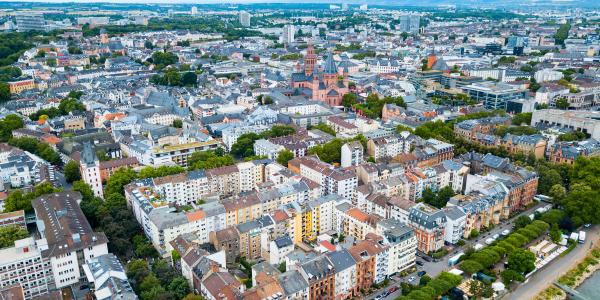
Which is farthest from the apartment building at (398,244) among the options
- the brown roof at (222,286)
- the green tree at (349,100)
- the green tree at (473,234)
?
the green tree at (349,100)

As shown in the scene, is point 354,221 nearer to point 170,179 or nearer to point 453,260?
point 453,260

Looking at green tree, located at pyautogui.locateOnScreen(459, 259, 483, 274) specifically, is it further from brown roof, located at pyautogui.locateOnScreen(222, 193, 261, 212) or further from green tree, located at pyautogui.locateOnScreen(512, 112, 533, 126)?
green tree, located at pyautogui.locateOnScreen(512, 112, 533, 126)

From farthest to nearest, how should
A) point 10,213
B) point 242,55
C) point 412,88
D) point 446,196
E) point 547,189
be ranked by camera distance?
point 242,55, point 412,88, point 547,189, point 446,196, point 10,213

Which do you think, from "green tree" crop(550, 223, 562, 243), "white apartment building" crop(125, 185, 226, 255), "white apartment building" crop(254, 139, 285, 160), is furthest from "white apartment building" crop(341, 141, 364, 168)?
"green tree" crop(550, 223, 562, 243)

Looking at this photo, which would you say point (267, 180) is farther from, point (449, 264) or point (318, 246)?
point (449, 264)

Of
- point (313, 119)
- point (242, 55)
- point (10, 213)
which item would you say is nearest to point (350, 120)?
point (313, 119)

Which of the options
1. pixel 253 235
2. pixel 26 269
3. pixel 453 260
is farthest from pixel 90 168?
pixel 453 260
